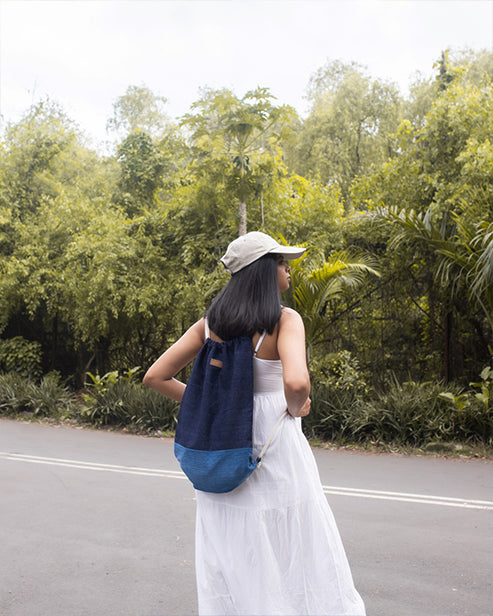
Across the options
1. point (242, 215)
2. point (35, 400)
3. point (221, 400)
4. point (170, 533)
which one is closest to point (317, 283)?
point (242, 215)

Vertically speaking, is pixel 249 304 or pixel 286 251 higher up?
pixel 286 251

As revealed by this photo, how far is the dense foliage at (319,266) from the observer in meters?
9.84

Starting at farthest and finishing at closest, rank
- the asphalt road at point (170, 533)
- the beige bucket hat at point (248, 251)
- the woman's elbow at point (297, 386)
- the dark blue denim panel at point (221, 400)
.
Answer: the asphalt road at point (170, 533) → the beige bucket hat at point (248, 251) → the dark blue denim panel at point (221, 400) → the woman's elbow at point (297, 386)

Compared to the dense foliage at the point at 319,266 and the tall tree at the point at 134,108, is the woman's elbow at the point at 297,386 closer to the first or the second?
the dense foliage at the point at 319,266

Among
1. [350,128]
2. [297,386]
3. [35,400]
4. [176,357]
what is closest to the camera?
[297,386]

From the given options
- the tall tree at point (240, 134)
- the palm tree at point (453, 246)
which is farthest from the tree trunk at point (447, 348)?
the tall tree at point (240, 134)

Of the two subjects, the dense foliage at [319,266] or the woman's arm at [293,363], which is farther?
the dense foliage at [319,266]

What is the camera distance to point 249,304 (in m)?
2.67

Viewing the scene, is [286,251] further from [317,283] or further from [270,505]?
[317,283]

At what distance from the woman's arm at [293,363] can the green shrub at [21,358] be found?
14.3 m

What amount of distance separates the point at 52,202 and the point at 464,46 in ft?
72.7

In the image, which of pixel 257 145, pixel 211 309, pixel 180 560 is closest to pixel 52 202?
pixel 257 145

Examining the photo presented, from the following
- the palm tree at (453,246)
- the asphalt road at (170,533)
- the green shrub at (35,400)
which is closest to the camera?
the asphalt road at (170,533)

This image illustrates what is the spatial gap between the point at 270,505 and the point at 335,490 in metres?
4.44
